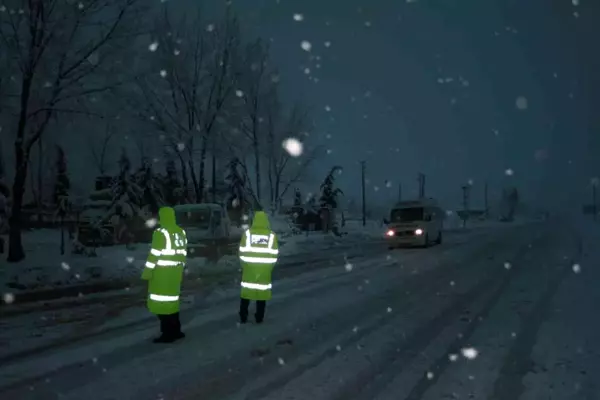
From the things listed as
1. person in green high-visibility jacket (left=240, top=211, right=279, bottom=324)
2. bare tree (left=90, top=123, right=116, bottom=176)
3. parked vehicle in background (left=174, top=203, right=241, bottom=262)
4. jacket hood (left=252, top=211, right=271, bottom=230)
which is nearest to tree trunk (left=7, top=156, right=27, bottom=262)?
parked vehicle in background (left=174, top=203, right=241, bottom=262)

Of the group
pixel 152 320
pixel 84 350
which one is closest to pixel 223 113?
pixel 152 320

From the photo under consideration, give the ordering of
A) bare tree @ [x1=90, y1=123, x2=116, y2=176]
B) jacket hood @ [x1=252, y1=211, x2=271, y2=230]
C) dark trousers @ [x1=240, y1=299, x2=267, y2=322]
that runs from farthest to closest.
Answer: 1. bare tree @ [x1=90, y1=123, x2=116, y2=176]
2. dark trousers @ [x1=240, y1=299, x2=267, y2=322]
3. jacket hood @ [x1=252, y1=211, x2=271, y2=230]

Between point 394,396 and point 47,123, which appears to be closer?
point 394,396

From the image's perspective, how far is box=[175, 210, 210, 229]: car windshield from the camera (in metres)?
24.2

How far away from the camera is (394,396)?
6.58 meters

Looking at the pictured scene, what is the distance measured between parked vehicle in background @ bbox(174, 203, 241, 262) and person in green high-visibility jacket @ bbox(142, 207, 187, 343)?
48.5ft

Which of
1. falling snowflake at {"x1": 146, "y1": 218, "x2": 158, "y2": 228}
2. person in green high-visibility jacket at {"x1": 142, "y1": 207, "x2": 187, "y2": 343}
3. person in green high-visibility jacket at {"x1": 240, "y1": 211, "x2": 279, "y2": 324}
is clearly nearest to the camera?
person in green high-visibility jacket at {"x1": 142, "y1": 207, "x2": 187, "y2": 343}

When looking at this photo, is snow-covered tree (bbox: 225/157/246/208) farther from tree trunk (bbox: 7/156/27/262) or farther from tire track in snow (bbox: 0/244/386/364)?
Result: tire track in snow (bbox: 0/244/386/364)

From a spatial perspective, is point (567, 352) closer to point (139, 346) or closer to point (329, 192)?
point (139, 346)

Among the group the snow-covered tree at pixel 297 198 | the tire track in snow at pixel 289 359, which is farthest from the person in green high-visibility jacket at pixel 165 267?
the snow-covered tree at pixel 297 198

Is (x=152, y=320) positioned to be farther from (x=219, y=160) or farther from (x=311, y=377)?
(x=219, y=160)

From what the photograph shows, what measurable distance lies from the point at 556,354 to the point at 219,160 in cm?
3364

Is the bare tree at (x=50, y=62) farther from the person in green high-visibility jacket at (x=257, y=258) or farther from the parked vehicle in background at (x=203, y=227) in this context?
the person in green high-visibility jacket at (x=257, y=258)

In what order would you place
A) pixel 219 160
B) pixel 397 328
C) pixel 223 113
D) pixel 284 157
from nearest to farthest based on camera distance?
pixel 397 328
pixel 223 113
pixel 219 160
pixel 284 157
